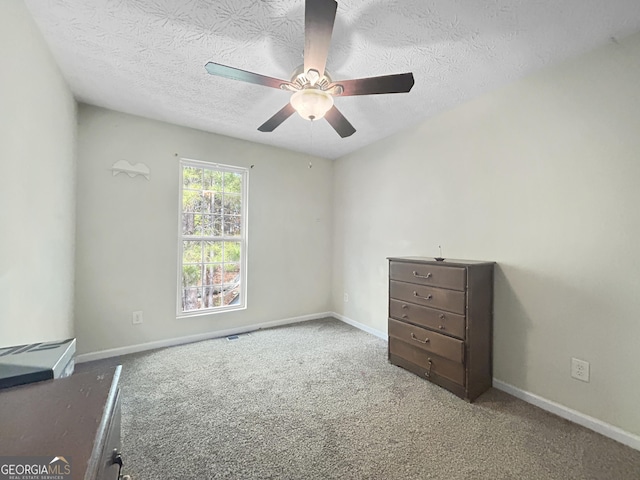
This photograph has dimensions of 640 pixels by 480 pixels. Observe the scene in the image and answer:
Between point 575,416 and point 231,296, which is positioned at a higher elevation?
point 231,296

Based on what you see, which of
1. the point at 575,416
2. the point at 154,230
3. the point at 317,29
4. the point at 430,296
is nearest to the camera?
the point at 317,29

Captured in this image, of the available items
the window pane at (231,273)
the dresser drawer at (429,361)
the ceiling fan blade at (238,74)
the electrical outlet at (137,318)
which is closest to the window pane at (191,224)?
the window pane at (231,273)

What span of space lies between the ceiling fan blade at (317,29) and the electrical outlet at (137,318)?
279 cm

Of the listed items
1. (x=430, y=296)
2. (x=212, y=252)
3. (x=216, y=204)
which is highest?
(x=216, y=204)

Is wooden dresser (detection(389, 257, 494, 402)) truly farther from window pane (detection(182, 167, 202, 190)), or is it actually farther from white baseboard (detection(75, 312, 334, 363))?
window pane (detection(182, 167, 202, 190))

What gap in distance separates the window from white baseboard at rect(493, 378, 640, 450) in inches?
111

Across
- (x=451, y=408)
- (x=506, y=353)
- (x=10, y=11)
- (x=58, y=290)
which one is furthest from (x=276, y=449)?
(x=10, y=11)

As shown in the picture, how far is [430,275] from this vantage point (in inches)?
88.6

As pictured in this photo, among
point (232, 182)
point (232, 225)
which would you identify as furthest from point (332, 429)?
point (232, 182)

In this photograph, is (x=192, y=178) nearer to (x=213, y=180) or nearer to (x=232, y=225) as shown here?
(x=213, y=180)

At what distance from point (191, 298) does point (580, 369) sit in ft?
11.5

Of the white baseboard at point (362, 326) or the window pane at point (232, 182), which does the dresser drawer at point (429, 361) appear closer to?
the white baseboard at point (362, 326)

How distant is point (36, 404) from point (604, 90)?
2990mm

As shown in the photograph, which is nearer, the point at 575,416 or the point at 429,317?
the point at 575,416
